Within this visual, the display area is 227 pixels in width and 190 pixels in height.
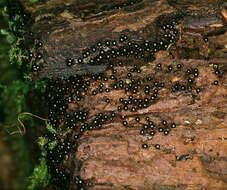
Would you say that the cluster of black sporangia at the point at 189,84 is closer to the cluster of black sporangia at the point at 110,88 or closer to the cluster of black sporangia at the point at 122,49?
the cluster of black sporangia at the point at 110,88

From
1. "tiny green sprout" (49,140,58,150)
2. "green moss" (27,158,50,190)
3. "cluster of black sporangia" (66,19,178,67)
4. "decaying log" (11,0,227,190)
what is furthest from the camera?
"green moss" (27,158,50,190)

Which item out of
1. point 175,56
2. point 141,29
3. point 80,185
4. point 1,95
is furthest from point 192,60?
point 1,95

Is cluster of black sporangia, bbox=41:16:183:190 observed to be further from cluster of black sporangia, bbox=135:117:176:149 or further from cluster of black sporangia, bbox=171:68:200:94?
cluster of black sporangia, bbox=171:68:200:94

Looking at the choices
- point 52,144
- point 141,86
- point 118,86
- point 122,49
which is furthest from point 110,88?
point 52,144

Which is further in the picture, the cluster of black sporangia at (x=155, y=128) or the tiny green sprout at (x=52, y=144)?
the tiny green sprout at (x=52, y=144)

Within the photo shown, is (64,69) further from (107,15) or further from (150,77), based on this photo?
(150,77)

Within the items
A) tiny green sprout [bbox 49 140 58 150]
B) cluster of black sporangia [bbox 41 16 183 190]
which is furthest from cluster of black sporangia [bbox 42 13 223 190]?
tiny green sprout [bbox 49 140 58 150]

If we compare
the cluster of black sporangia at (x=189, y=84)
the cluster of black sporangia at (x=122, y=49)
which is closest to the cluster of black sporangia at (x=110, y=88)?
the cluster of black sporangia at (x=122, y=49)

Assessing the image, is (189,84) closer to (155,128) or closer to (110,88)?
(155,128)
